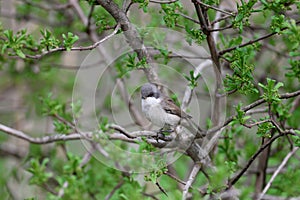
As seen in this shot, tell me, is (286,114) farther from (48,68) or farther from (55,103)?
(48,68)

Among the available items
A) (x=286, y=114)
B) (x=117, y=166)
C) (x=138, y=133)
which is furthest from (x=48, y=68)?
(x=286, y=114)

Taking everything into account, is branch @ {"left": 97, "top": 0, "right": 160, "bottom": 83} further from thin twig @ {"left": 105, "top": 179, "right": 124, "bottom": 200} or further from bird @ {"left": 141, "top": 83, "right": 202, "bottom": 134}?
thin twig @ {"left": 105, "top": 179, "right": 124, "bottom": 200}

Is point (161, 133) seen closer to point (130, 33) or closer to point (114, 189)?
point (130, 33)

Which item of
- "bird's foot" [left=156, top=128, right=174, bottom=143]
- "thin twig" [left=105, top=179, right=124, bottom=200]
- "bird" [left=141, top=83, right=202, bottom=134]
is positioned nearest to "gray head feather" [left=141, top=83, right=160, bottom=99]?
"bird" [left=141, top=83, right=202, bottom=134]

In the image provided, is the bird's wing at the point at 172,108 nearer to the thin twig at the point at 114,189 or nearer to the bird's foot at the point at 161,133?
the bird's foot at the point at 161,133

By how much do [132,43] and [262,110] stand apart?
57 centimetres

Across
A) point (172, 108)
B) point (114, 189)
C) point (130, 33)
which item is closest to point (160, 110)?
point (172, 108)

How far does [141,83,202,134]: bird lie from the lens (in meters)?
1.43

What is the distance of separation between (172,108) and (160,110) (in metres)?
0.06

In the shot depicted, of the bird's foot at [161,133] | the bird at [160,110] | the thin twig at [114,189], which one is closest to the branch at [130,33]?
the bird at [160,110]

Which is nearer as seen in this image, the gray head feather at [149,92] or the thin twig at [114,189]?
the gray head feather at [149,92]

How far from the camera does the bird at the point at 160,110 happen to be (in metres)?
1.43

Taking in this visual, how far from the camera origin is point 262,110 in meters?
1.75

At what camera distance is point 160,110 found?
56.6 inches
